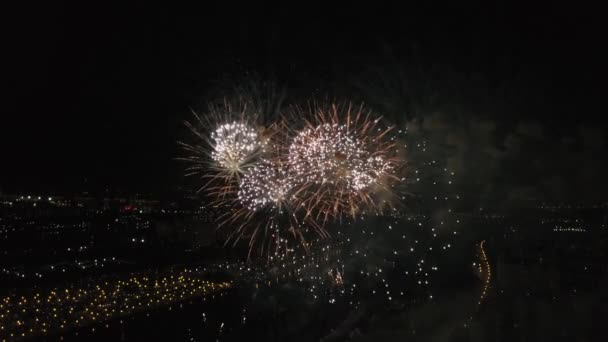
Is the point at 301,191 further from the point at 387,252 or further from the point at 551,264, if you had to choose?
the point at 551,264

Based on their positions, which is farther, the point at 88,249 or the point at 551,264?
the point at 551,264

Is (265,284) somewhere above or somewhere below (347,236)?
below

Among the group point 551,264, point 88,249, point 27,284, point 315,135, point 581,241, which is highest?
point 315,135

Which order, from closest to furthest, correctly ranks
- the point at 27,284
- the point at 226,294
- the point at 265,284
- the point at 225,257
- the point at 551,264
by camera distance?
the point at 27,284, the point at 226,294, the point at 265,284, the point at 225,257, the point at 551,264

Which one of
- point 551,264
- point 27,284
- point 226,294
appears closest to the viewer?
point 27,284

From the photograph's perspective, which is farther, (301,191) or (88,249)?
(301,191)

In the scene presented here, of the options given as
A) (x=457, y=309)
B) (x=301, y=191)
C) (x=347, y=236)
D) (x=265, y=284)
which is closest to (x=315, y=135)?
(x=301, y=191)

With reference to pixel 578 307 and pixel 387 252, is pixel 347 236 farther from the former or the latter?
pixel 578 307

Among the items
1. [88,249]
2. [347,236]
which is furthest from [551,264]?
[88,249]

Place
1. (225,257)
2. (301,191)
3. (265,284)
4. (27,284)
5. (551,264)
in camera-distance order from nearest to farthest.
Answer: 1. (27,284)
2. (265,284)
3. (225,257)
4. (551,264)
5. (301,191)
